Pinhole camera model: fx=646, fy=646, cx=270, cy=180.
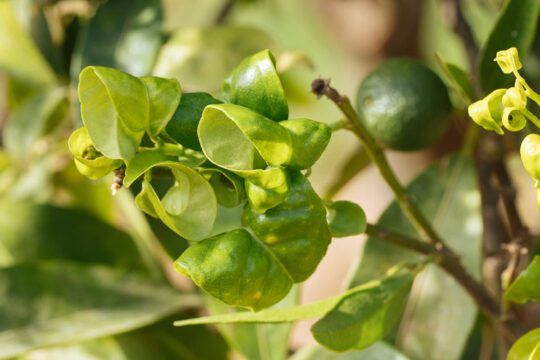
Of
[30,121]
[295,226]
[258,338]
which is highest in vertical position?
[295,226]

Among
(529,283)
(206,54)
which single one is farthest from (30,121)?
(529,283)

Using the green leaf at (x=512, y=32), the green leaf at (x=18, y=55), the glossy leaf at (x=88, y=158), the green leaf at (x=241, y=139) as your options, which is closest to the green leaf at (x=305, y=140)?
the green leaf at (x=241, y=139)

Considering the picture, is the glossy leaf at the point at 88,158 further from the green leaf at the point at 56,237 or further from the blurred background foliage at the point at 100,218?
the green leaf at the point at 56,237

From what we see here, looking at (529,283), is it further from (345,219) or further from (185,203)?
(185,203)

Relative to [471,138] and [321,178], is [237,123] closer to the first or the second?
[471,138]

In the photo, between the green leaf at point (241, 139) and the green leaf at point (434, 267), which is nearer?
the green leaf at point (241, 139)

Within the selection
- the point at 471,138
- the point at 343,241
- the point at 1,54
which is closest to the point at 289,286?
the point at 471,138
